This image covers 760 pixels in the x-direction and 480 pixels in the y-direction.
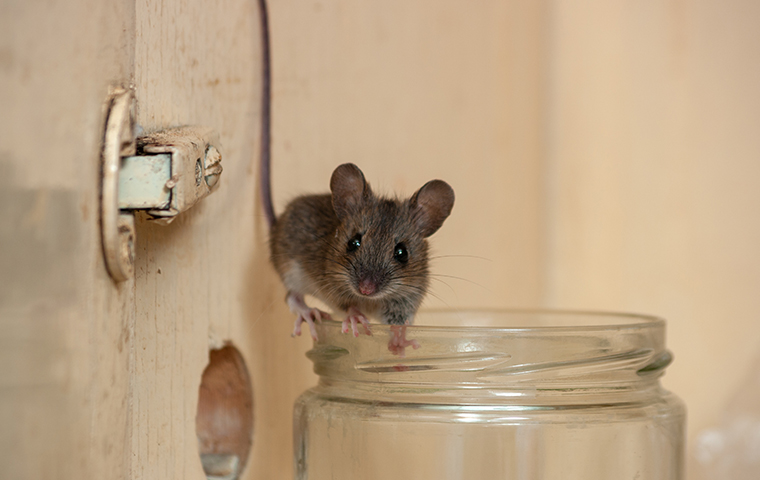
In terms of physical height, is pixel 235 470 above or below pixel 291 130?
below

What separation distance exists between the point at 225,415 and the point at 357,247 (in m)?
0.29

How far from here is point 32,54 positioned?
17.5 inches

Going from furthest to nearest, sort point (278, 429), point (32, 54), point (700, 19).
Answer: point (700, 19), point (278, 429), point (32, 54)

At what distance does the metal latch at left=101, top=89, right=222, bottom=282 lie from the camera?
53 centimetres

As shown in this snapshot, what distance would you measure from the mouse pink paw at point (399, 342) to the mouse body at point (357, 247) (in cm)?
14

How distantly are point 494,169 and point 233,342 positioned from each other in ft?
2.77

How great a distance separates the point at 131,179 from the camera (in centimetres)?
57

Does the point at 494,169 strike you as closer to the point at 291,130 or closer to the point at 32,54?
the point at 291,130

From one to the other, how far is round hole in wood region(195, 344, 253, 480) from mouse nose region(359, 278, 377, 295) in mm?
182

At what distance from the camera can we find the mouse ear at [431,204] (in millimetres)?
947

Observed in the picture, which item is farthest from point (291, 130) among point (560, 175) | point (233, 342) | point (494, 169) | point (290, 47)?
point (560, 175)

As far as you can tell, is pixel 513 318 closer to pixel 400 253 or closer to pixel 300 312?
pixel 400 253

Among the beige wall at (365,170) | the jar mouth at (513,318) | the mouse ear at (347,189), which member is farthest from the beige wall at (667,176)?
the mouse ear at (347,189)

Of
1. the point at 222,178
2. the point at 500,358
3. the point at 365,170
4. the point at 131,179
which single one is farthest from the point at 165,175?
the point at 365,170
